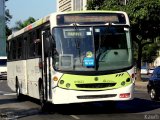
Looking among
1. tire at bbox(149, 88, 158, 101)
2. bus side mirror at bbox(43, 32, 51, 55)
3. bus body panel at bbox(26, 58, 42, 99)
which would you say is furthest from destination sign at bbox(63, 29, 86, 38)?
tire at bbox(149, 88, 158, 101)

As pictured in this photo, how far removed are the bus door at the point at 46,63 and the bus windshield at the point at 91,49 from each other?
1.09 ft

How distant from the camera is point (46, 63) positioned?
16406 mm

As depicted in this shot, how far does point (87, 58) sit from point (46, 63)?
174 centimetres

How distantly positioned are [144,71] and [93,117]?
6331 centimetres

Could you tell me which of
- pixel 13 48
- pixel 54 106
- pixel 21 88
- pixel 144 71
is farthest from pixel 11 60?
pixel 144 71

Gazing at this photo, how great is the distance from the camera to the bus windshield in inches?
600

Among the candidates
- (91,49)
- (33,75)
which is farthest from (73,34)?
(33,75)

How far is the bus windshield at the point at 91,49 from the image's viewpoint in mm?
15242

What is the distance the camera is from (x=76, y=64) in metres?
15.2

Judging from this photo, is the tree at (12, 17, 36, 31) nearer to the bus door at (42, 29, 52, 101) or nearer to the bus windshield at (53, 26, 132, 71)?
the bus door at (42, 29, 52, 101)

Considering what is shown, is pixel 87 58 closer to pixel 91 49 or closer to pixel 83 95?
pixel 91 49

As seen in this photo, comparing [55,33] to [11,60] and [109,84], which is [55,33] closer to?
[109,84]

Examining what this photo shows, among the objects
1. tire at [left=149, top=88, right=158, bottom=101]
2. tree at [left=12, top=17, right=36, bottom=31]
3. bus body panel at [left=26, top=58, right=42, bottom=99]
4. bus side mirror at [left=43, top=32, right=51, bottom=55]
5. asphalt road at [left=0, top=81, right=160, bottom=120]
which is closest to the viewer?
asphalt road at [left=0, top=81, right=160, bottom=120]

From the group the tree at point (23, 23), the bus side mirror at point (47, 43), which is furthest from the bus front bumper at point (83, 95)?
the tree at point (23, 23)
